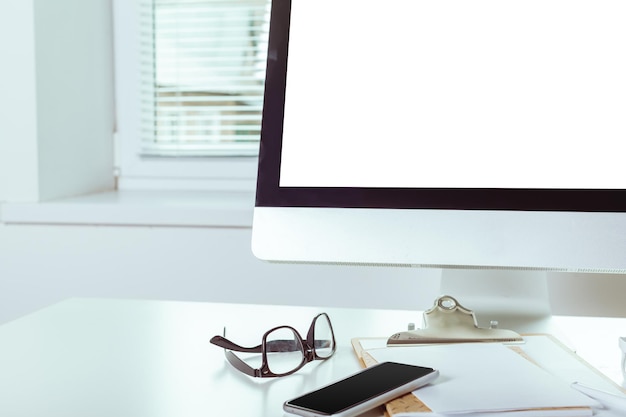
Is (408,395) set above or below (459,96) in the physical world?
below

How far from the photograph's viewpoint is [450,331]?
680 millimetres

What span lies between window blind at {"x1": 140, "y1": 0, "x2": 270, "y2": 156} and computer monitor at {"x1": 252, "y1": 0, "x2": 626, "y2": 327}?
110cm

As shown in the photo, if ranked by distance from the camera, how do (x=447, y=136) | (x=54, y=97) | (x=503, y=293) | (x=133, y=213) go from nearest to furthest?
1. (x=447, y=136)
2. (x=503, y=293)
3. (x=133, y=213)
4. (x=54, y=97)

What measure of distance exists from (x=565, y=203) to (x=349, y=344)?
0.81 ft

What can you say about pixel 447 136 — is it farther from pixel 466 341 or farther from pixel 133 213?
pixel 133 213

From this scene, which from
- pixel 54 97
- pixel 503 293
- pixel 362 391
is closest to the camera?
pixel 362 391

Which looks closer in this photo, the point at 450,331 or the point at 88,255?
the point at 450,331

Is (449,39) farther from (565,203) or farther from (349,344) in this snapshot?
(349,344)

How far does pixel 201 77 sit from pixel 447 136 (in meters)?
1.26

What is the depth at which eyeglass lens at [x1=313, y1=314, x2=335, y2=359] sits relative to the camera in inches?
25.9

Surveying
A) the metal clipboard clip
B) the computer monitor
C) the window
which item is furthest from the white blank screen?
the window

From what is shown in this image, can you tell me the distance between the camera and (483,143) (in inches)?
24.2

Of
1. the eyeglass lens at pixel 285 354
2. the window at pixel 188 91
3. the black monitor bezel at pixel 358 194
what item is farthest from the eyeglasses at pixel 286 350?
the window at pixel 188 91

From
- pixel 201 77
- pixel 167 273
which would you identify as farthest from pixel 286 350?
pixel 201 77
